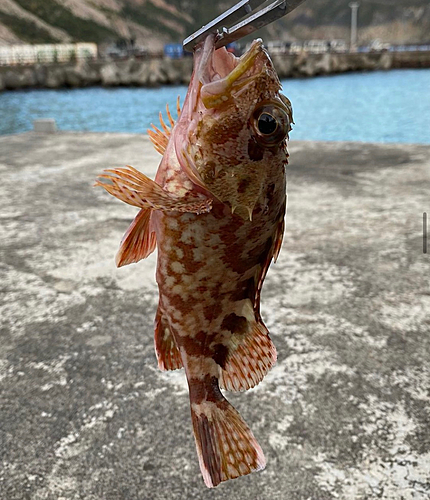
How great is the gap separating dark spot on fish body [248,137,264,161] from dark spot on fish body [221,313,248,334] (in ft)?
1.62

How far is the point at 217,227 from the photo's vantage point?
54.1 inches

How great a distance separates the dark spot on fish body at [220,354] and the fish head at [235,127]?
0.48 m

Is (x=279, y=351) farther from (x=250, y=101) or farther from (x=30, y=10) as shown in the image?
(x=30, y=10)

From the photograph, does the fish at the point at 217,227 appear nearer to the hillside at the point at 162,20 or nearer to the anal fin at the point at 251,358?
the anal fin at the point at 251,358


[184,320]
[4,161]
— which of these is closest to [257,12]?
[184,320]

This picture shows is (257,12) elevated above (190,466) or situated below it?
above

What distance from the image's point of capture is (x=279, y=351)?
3789 mm

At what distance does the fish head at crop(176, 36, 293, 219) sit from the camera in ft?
3.94

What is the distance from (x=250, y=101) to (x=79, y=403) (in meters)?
2.65

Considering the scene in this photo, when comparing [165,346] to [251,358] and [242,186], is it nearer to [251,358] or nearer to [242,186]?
[251,358]

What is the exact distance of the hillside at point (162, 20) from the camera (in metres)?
107

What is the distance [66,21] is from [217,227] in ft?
426

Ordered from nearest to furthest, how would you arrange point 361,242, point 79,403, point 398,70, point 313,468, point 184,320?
1. point 184,320
2. point 313,468
3. point 79,403
4. point 361,242
5. point 398,70

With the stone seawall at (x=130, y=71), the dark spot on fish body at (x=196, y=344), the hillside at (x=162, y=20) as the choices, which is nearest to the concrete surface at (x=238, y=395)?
the dark spot on fish body at (x=196, y=344)
